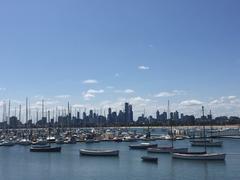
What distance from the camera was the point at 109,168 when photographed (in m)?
83.6

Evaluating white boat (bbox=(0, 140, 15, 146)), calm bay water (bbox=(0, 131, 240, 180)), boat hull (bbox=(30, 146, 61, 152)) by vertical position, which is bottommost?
calm bay water (bbox=(0, 131, 240, 180))

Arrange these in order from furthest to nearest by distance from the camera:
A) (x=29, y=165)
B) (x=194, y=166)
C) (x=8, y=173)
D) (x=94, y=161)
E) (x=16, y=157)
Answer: (x=16, y=157)
(x=94, y=161)
(x=29, y=165)
(x=194, y=166)
(x=8, y=173)

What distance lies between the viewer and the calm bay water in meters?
71.9

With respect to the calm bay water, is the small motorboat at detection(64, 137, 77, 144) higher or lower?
higher

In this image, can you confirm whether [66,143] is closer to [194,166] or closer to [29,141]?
[29,141]

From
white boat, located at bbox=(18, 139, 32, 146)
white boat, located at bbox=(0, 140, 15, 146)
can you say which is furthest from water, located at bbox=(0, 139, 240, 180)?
white boat, located at bbox=(18, 139, 32, 146)

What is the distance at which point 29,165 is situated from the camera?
8969cm

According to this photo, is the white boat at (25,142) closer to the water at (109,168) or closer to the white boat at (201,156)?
the water at (109,168)

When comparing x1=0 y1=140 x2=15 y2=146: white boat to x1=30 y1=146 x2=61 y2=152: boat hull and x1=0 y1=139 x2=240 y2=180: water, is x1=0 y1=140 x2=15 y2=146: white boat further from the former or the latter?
x1=0 y1=139 x2=240 y2=180: water

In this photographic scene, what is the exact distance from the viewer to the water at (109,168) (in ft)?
236

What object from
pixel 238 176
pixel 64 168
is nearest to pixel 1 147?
pixel 64 168

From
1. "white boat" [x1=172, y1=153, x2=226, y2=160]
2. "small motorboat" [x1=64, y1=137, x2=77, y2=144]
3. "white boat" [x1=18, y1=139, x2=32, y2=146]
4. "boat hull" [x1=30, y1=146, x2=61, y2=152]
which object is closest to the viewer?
"white boat" [x1=172, y1=153, x2=226, y2=160]

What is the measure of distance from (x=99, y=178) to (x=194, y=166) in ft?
71.9

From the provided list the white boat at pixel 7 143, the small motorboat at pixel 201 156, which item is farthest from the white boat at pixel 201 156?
the white boat at pixel 7 143
